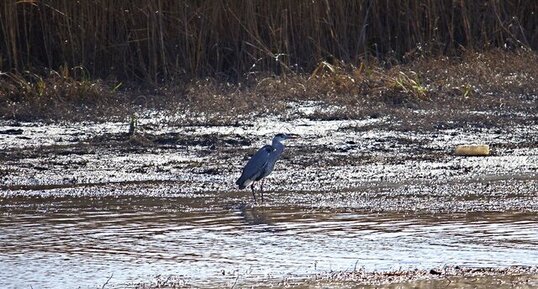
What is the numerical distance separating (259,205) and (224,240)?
137 cm

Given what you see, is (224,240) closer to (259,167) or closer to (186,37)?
(259,167)

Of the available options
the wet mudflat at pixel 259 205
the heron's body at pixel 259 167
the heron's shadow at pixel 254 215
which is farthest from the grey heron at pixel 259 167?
the heron's shadow at pixel 254 215

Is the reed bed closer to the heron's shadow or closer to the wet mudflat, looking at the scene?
the wet mudflat

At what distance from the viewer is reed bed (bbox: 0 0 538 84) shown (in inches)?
563

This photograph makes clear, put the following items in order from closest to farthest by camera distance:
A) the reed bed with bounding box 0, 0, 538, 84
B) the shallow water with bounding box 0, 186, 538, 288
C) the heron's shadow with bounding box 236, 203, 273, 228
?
the shallow water with bounding box 0, 186, 538, 288 < the heron's shadow with bounding box 236, 203, 273, 228 < the reed bed with bounding box 0, 0, 538, 84

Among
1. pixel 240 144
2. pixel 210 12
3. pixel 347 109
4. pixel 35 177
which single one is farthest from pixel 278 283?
pixel 210 12

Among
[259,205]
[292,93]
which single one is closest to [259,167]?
[259,205]

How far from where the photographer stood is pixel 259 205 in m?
9.13

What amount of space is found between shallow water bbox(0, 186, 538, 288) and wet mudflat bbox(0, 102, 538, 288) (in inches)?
0.5

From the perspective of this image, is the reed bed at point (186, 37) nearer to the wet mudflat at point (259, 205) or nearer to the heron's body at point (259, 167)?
the wet mudflat at point (259, 205)

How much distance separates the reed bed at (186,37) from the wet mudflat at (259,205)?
188 centimetres

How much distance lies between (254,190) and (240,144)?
1833 millimetres

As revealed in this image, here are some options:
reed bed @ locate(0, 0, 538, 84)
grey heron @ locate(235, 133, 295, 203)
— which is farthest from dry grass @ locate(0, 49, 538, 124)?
grey heron @ locate(235, 133, 295, 203)

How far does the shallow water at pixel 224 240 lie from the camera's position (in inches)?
272
